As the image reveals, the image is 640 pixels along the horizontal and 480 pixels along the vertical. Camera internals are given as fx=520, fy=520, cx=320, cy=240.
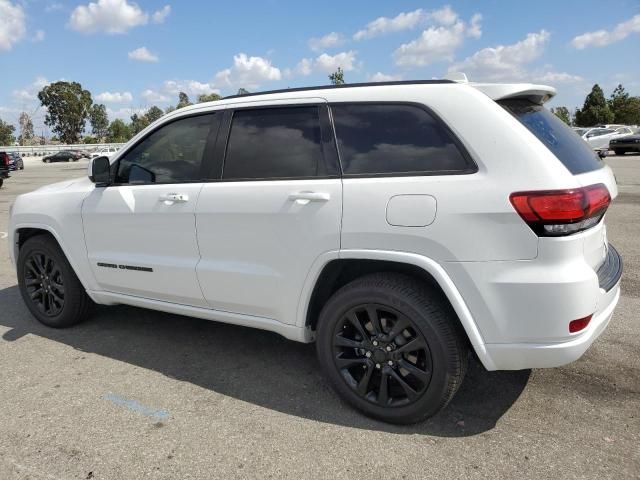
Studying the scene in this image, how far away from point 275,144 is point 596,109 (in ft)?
201

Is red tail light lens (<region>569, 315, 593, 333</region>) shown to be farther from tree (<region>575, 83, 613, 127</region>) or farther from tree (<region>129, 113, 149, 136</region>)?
tree (<region>129, 113, 149, 136</region>)

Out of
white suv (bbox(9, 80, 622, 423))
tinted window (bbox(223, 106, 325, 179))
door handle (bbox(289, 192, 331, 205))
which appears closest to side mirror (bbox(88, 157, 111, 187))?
white suv (bbox(9, 80, 622, 423))

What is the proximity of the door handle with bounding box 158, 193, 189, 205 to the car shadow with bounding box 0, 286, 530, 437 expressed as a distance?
119 cm

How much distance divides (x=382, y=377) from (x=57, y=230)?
292cm

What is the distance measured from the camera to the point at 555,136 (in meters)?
2.82

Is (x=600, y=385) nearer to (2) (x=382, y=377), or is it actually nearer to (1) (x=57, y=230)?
(2) (x=382, y=377)

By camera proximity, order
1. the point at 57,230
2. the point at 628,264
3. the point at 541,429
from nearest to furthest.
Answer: the point at 541,429 → the point at 57,230 → the point at 628,264

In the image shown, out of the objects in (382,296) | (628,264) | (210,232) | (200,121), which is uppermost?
(200,121)

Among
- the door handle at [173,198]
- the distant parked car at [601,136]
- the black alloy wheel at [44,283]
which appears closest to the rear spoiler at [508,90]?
the door handle at [173,198]

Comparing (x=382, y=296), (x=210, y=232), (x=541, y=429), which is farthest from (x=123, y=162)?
(x=541, y=429)

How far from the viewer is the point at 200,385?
3459mm

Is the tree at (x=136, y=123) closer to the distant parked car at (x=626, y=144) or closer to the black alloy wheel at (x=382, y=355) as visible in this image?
the distant parked car at (x=626, y=144)

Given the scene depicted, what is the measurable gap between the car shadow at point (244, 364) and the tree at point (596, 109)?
60614 mm

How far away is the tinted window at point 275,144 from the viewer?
3.12 metres
